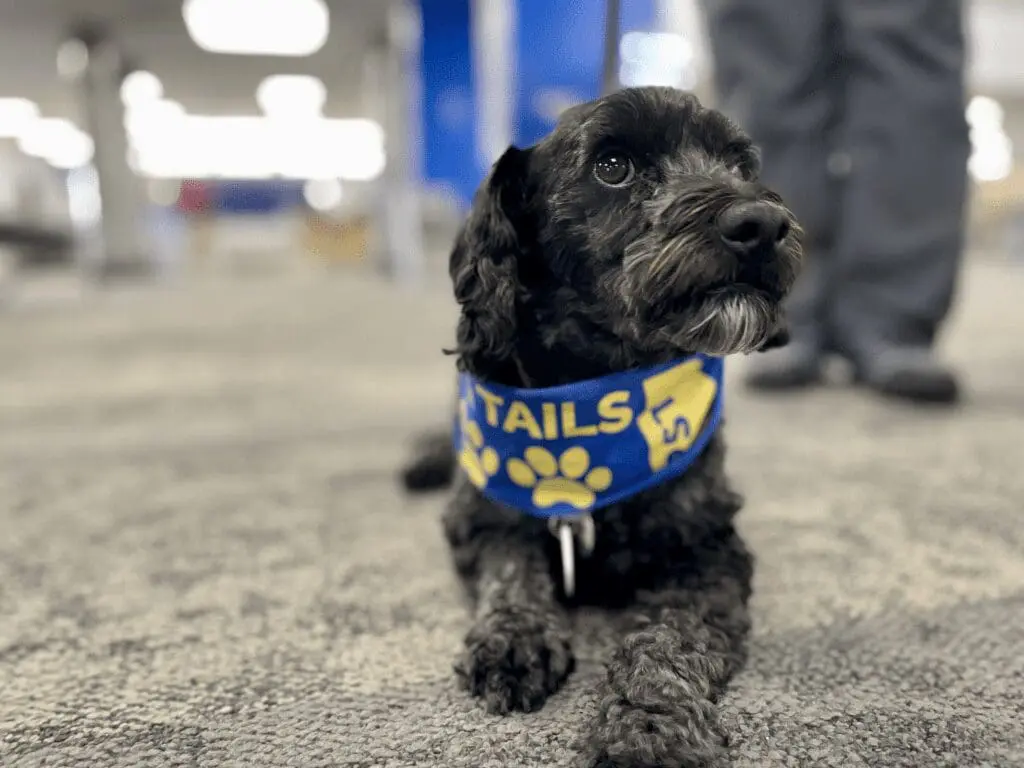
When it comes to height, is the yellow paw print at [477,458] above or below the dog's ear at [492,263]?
below

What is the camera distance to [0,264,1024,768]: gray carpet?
84 centimetres

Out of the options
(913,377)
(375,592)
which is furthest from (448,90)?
(375,592)

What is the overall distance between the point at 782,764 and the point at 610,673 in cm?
20

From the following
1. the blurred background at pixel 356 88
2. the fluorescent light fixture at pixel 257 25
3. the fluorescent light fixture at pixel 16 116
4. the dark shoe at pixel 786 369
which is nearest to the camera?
the dark shoe at pixel 786 369

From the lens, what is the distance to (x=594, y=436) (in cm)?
104

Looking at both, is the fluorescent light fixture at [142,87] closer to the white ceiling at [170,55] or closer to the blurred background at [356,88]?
the blurred background at [356,88]

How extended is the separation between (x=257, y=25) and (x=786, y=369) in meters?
8.68

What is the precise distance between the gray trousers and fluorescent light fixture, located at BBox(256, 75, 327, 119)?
40.4 feet

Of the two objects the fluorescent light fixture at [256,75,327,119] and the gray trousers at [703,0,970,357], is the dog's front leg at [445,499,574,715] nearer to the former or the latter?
the gray trousers at [703,0,970,357]

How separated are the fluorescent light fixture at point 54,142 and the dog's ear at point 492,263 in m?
18.5

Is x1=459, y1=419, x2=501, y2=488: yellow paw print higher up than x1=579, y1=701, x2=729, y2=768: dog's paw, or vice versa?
x1=459, y1=419, x2=501, y2=488: yellow paw print

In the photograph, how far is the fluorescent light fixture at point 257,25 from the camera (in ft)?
27.4

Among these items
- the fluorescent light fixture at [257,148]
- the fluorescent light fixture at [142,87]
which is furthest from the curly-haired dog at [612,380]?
the fluorescent light fixture at [257,148]

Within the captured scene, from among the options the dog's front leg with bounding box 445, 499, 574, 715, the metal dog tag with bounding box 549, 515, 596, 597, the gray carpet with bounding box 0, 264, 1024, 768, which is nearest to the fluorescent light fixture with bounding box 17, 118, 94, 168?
the gray carpet with bounding box 0, 264, 1024, 768
